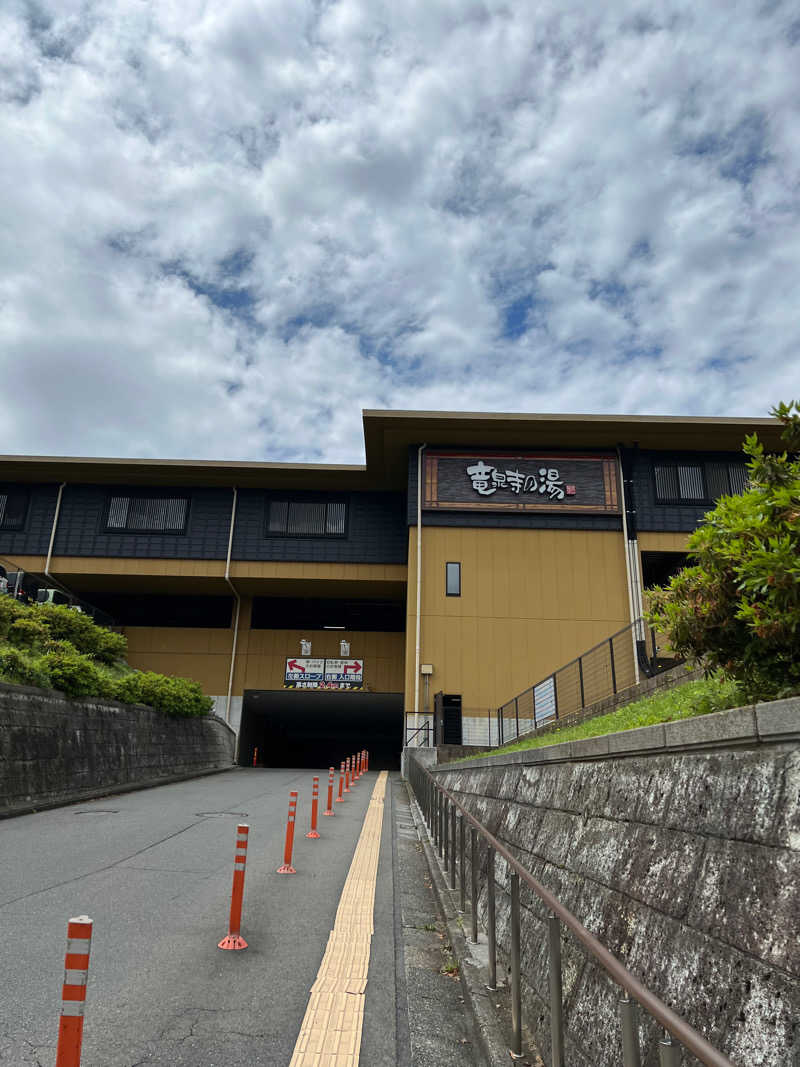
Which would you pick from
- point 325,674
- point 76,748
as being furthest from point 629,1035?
point 325,674

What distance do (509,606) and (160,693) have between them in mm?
12964

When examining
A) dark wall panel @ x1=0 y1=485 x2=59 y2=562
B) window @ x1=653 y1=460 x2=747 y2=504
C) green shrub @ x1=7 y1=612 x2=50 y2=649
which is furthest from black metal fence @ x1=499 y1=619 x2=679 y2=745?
dark wall panel @ x1=0 y1=485 x2=59 y2=562

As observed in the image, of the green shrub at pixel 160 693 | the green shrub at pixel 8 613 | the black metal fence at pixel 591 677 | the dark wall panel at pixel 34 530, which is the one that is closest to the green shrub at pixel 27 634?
the green shrub at pixel 8 613

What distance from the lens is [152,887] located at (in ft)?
22.9

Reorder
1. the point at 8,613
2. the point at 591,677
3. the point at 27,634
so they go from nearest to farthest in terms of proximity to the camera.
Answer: the point at 27,634
the point at 8,613
the point at 591,677

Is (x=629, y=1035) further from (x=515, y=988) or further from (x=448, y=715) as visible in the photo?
(x=448, y=715)

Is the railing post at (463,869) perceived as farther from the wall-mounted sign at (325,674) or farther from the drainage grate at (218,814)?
the wall-mounted sign at (325,674)

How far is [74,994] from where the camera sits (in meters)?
2.46

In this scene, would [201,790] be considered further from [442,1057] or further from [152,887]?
[442,1057]

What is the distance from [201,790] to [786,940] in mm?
17739

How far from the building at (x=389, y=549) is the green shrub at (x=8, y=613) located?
41.6 feet

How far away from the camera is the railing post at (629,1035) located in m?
1.97

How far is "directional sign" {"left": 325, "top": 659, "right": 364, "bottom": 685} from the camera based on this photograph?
30.8m

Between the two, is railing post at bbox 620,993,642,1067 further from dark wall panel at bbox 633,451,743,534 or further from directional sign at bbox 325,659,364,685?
directional sign at bbox 325,659,364,685
